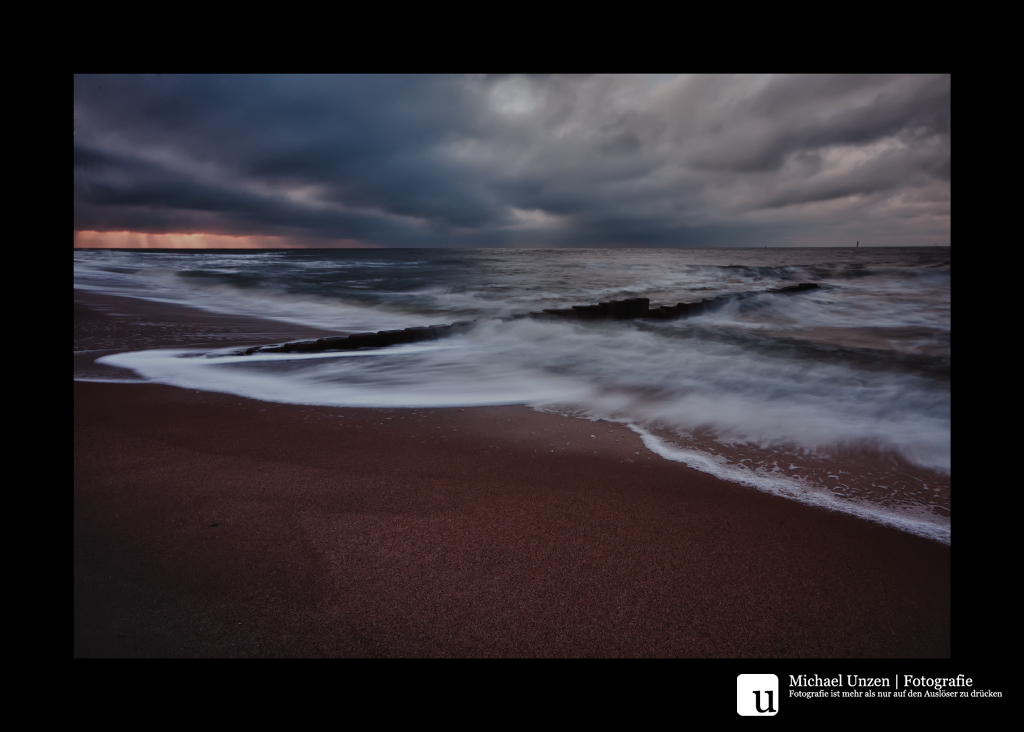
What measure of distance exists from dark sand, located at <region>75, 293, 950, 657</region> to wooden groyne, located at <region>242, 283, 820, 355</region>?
9.74 feet

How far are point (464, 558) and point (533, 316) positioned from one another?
662cm

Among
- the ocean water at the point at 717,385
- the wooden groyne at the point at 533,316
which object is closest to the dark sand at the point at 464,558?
the ocean water at the point at 717,385

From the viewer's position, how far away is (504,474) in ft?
7.58

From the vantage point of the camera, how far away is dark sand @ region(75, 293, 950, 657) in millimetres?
1350

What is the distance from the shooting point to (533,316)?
8.06 metres

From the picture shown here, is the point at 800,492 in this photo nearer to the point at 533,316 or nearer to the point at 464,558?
the point at 464,558
